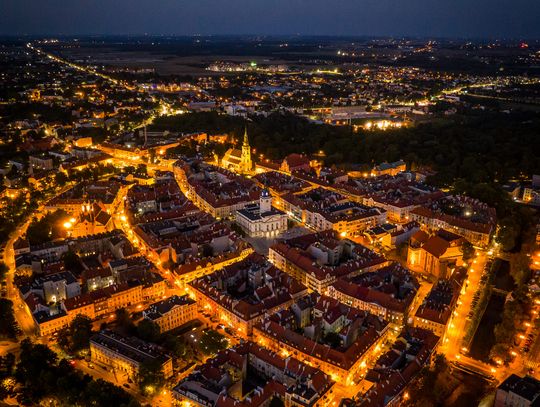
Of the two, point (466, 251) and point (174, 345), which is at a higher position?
point (466, 251)

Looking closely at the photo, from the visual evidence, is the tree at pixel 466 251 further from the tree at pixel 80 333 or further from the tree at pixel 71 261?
the tree at pixel 71 261

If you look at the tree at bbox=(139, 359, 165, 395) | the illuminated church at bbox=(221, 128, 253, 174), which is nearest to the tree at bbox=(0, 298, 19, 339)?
the tree at bbox=(139, 359, 165, 395)

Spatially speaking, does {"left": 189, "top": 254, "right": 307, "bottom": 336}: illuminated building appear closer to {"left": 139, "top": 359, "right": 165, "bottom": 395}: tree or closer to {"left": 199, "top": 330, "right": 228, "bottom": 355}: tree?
{"left": 199, "top": 330, "right": 228, "bottom": 355}: tree

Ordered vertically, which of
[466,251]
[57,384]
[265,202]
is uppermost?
[265,202]

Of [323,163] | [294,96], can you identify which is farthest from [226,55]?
[323,163]

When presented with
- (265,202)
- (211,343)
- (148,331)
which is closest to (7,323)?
(148,331)

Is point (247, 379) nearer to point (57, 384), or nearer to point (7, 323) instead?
point (57, 384)

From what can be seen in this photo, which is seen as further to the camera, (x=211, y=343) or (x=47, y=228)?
(x=47, y=228)

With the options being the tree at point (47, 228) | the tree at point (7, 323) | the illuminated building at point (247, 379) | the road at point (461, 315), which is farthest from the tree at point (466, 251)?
the tree at point (47, 228)
